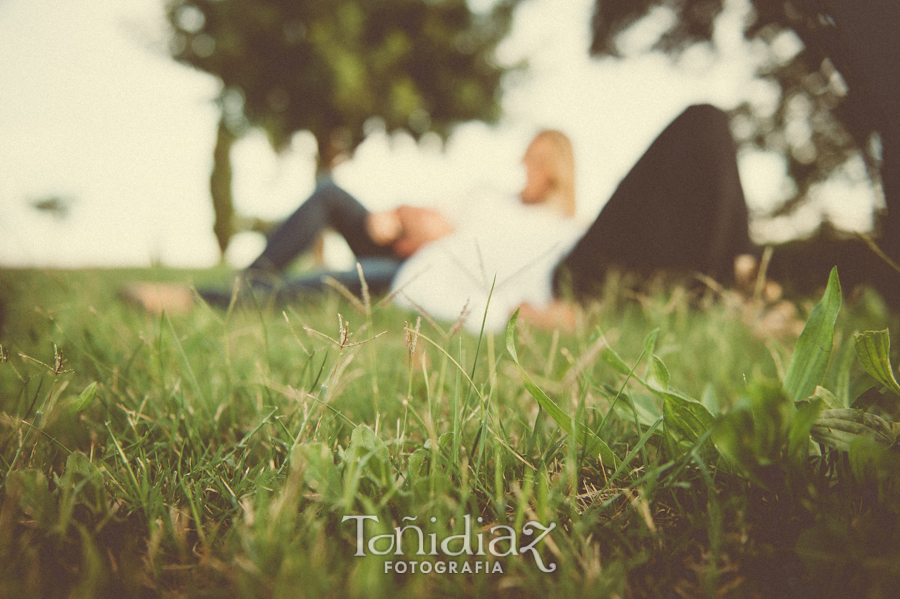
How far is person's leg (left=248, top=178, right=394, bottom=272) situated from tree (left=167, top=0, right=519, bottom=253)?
6.69m

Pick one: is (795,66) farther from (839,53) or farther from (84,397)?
(84,397)

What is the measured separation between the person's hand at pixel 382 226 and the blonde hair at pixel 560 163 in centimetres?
127

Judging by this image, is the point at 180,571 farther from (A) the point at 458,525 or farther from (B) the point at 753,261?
(B) the point at 753,261

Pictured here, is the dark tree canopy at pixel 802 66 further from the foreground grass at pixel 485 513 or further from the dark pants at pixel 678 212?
the foreground grass at pixel 485 513

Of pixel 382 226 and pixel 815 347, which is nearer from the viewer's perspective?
pixel 815 347

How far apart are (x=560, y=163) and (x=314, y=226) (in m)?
1.82

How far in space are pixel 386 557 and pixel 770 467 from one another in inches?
15.8

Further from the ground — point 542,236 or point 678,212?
point 542,236

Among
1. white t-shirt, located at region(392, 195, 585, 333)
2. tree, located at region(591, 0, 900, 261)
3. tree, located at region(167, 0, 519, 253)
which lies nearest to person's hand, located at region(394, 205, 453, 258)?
white t-shirt, located at region(392, 195, 585, 333)

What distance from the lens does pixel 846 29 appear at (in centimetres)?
55

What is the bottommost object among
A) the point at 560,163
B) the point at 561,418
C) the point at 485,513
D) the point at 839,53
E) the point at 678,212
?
the point at 485,513

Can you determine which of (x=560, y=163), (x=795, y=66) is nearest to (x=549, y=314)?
(x=795, y=66)

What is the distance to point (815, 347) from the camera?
0.55m

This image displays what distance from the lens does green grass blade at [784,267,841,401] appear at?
0.54m
